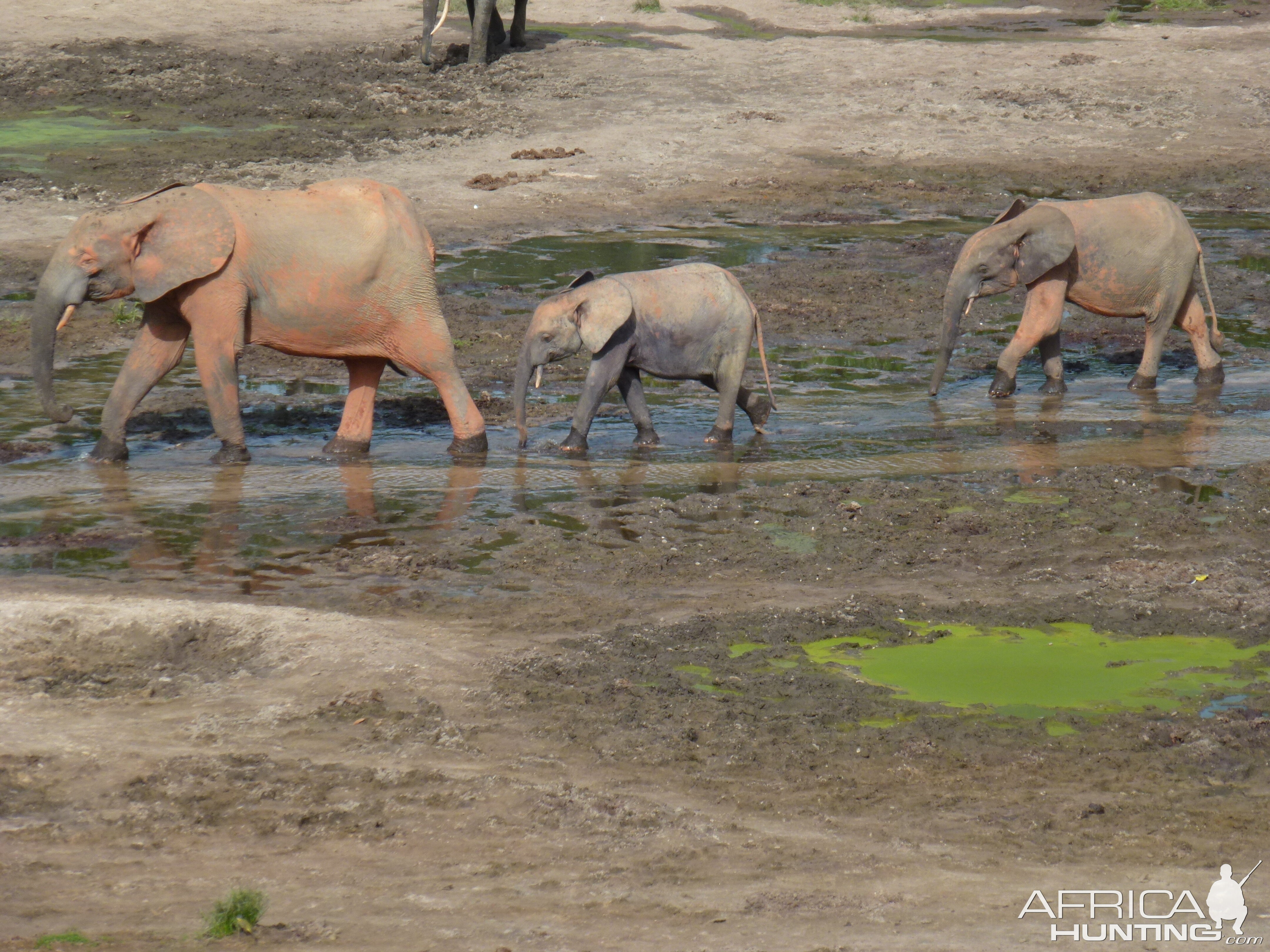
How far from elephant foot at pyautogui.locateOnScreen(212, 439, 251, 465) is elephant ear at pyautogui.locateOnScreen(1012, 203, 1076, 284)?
19.3 feet

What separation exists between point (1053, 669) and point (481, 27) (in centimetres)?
1947

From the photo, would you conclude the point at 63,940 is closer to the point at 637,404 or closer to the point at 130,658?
the point at 130,658

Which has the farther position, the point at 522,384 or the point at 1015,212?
the point at 1015,212

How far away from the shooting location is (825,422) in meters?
11.8

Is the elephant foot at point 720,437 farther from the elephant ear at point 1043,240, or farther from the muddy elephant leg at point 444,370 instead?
the elephant ear at point 1043,240

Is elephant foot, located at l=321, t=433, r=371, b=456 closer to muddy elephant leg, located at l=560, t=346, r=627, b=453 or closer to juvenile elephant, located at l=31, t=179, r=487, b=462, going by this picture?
juvenile elephant, located at l=31, t=179, r=487, b=462

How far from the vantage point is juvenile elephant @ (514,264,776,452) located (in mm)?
10609

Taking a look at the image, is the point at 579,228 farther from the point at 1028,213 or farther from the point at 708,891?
the point at 708,891

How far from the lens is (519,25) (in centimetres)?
2562

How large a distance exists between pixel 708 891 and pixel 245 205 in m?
6.47

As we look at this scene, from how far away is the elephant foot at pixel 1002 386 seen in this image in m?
12.7

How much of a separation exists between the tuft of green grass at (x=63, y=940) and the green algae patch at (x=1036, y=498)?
6248mm

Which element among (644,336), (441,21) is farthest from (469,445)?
(441,21)

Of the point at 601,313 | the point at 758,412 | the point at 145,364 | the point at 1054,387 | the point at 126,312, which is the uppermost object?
the point at 601,313
